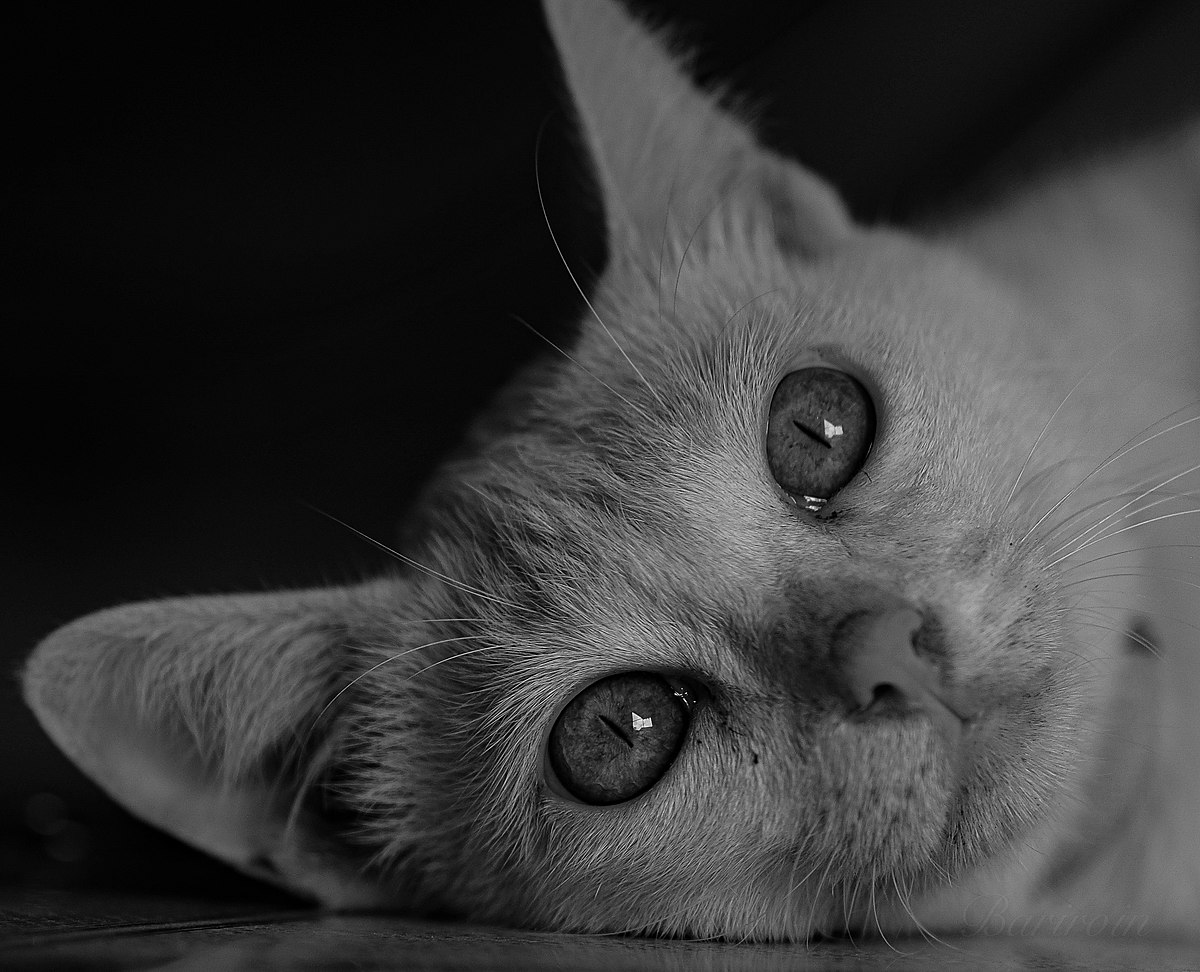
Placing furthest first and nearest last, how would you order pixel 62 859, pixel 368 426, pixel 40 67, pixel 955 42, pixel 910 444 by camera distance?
1. pixel 368 426
2. pixel 955 42
3. pixel 62 859
4. pixel 40 67
5. pixel 910 444

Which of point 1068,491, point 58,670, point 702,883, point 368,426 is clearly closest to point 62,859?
point 58,670

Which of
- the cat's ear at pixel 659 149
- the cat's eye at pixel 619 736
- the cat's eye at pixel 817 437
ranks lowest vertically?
the cat's eye at pixel 619 736

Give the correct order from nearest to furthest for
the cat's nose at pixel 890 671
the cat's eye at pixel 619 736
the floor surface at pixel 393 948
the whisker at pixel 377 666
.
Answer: the floor surface at pixel 393 948, the cat's nose at pixel 890 671, the cat's eye at pixel 619 736, the whisker at pixel 377 666

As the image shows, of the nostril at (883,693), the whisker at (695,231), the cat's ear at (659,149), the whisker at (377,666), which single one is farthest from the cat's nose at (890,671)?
the cat's ear at (659,149)

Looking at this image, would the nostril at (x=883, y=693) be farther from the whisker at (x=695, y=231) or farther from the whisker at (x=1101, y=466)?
the whisker at (x=695, y=231)

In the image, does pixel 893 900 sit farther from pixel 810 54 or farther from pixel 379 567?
pixel 810 54

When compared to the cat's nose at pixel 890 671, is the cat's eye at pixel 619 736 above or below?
below

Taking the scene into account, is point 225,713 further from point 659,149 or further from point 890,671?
point 659,149

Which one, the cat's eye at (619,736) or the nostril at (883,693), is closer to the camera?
the nostril at (883,693)
